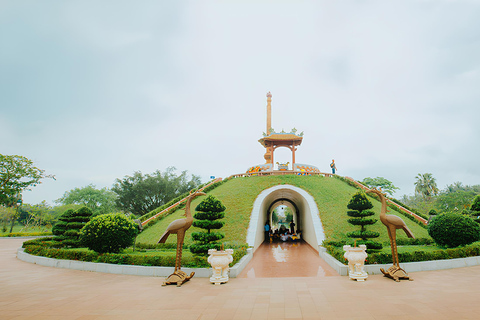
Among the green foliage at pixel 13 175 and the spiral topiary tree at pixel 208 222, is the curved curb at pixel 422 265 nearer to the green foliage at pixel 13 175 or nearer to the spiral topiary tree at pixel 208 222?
the spiral topiary tree at pixel 208 222

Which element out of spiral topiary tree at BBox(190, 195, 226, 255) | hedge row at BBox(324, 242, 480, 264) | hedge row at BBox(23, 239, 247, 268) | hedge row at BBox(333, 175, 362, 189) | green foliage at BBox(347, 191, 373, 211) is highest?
hedge row at BBox(333, 175, 362, 189)

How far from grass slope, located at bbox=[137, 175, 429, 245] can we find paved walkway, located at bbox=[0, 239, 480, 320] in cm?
566

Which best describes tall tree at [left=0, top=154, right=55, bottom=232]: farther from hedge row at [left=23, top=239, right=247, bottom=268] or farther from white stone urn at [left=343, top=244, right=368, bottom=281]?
white stone urn at [left=343, top=244, right=368, bottom=281]

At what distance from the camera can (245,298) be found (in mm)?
5781

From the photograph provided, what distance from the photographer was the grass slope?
13.7m

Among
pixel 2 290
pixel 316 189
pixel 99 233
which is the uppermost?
pixel 316 189

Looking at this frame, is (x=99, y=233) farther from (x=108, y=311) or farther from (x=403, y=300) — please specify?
(x=403, y=300)

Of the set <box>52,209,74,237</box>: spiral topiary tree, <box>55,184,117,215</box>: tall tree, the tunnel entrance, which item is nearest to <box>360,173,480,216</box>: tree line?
the tunnel entrance

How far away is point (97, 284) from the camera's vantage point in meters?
7.17

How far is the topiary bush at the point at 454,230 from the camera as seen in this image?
9.76 meters

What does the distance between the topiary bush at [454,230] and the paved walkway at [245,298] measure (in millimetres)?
2271

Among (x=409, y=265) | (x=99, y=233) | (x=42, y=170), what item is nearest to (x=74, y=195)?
(x=42, y=170)

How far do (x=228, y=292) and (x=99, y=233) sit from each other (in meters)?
6.08

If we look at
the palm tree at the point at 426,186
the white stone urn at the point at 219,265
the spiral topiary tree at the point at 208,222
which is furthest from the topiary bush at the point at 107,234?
the palm tree at the point at 426,186
